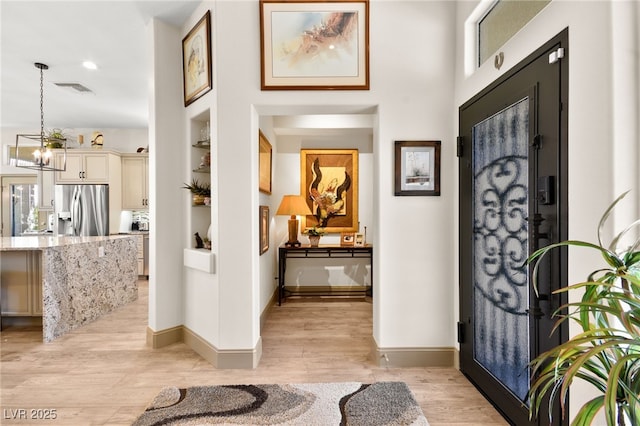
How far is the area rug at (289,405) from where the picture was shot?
1980 mm

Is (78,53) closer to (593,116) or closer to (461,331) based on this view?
(593,116)

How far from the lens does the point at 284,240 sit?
490 centimetres

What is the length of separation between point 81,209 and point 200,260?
458 cm

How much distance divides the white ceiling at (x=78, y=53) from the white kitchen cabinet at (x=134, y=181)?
2.95 ft

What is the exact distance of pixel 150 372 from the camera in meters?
2.63

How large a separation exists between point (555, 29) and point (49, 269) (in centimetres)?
461

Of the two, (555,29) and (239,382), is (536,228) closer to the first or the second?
(555,29)

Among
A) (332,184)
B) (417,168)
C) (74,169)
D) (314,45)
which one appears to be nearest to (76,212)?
(74,169)

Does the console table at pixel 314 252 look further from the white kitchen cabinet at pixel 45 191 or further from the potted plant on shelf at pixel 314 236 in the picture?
the white kitchen cabinet at pixel 45 191

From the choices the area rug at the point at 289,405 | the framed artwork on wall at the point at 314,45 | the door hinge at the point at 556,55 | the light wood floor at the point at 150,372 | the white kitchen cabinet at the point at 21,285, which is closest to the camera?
the door hinge at the point at 556,55

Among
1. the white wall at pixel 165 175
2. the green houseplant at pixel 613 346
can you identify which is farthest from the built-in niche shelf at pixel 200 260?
the green houseplant at pixel 613 346

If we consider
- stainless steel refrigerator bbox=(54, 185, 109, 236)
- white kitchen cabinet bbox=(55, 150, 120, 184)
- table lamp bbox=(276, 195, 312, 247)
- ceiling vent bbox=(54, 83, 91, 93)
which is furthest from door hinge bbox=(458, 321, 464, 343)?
white kitchen cabinet bbox=(55, 150, 120, 184)

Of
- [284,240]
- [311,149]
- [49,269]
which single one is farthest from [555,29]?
[49,269]

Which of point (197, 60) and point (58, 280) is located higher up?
point (197, 60)
